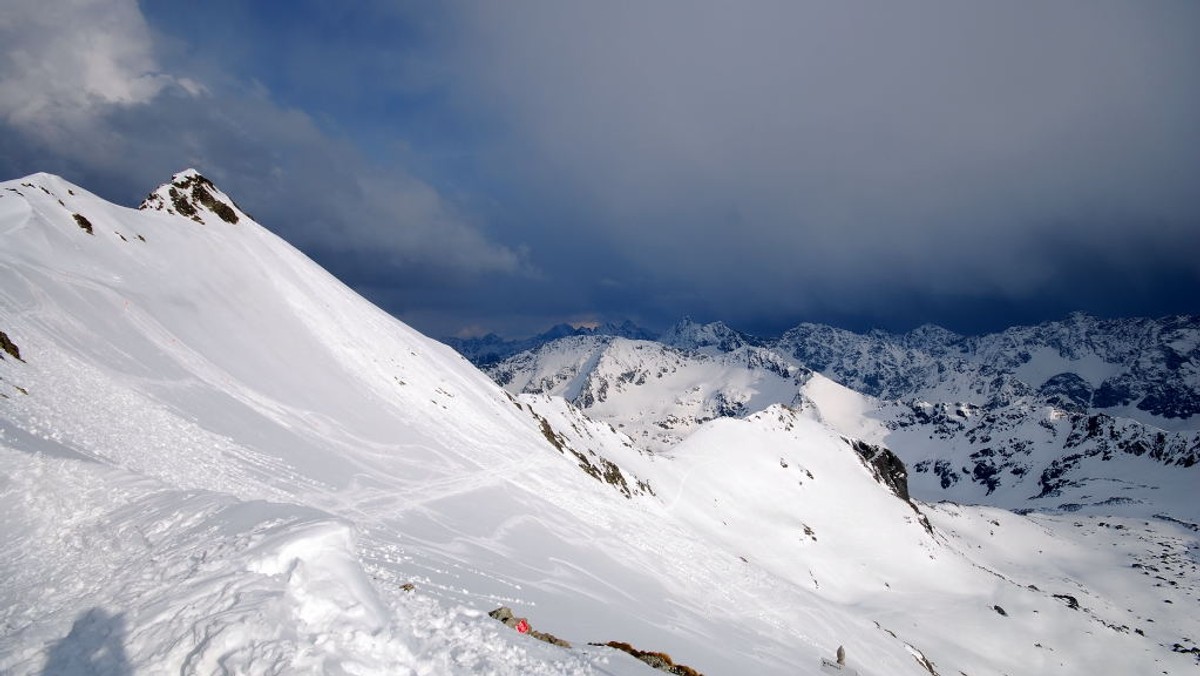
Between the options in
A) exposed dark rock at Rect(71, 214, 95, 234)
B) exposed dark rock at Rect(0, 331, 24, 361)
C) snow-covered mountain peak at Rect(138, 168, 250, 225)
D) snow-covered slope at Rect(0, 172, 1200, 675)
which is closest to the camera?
snow-covered slope at Rect(0, 172, 1200, 675)

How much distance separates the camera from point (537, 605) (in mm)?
19938


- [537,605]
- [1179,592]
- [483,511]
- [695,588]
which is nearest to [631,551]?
[695,588]

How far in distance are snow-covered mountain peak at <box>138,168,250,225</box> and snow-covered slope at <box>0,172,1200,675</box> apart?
39 centimetres

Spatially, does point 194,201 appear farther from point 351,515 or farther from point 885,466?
point 885,466

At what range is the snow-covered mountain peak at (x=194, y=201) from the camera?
6506cm

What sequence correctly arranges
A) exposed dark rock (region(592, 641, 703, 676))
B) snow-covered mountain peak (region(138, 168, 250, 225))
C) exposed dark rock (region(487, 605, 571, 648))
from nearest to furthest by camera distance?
exposed dark rock (region(487, 605, 571, 648))
exposed dark rock (region(592, 641, 703, 676))
snow-covered mountain peak (region(138, 168, 250, 225))

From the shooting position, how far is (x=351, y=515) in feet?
80.5

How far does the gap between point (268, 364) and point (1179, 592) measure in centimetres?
17430

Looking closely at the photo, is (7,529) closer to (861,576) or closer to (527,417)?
(527,417)

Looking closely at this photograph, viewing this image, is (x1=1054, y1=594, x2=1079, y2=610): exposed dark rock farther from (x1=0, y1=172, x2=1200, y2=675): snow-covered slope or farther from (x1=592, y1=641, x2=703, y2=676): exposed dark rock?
(x1=592, y1=641, x2=703, y2=676): exposed dark rock

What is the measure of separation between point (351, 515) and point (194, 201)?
2497 inches

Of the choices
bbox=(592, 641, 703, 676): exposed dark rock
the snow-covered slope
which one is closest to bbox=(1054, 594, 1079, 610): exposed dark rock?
the snow-covered slope

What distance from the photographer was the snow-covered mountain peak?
6506 centimetres

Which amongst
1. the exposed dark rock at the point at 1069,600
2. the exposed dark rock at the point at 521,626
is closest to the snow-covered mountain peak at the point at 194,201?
the exposed dark rock at the point at 521,626
